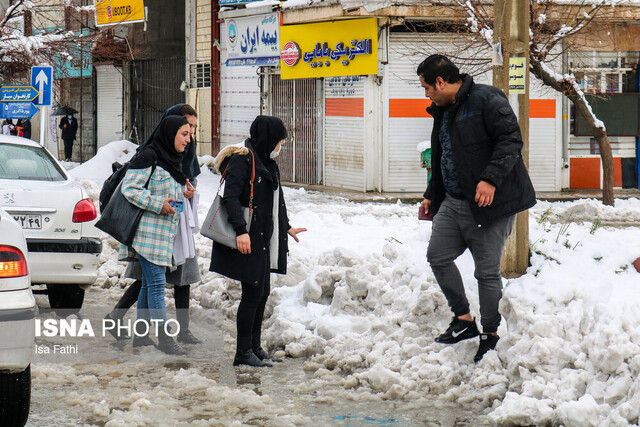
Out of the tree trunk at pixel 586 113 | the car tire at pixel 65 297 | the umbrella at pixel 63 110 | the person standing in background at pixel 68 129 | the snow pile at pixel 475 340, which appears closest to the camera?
the snow pile at pixel 475 340

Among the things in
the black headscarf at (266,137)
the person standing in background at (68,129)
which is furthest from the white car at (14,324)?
the person standing in background at (68,129)

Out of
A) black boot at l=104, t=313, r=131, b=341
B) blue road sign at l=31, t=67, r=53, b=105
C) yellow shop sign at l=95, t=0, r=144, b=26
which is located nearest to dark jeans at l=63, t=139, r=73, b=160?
yellow shop sign at l=95, t=0, r=144, b=26

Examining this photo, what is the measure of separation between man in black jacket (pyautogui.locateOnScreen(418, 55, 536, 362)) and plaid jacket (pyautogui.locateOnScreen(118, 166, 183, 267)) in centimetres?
188

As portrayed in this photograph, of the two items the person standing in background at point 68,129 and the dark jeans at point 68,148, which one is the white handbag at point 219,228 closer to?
the person standing in background at point 68,129

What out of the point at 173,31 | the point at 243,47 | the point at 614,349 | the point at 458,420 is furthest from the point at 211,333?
the point at 173,31

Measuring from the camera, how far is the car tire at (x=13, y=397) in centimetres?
496

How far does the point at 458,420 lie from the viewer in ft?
18.0

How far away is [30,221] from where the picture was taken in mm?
7938

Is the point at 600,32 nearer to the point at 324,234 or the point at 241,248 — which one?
the point at 324,234

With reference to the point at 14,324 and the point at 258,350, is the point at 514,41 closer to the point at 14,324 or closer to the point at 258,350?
the point at 258,350

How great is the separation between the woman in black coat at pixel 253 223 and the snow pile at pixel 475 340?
495 millimetres

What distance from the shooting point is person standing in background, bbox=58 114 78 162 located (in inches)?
1258

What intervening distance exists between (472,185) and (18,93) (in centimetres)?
1449

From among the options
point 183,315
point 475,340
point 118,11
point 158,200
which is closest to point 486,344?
point 475,340
